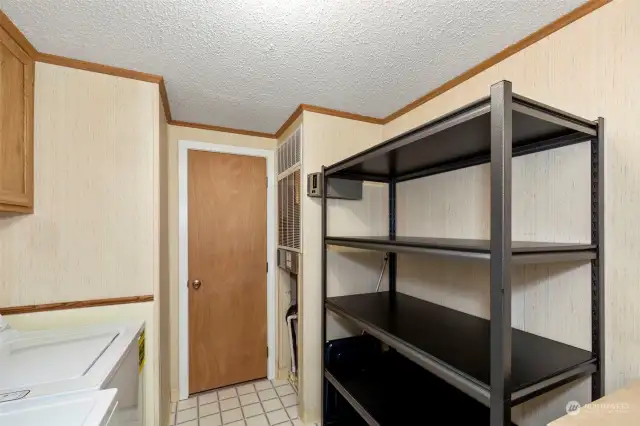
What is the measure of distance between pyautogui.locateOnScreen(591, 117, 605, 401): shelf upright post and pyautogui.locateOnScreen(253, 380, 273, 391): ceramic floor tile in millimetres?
2210

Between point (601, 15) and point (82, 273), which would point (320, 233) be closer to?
point (82, 273)

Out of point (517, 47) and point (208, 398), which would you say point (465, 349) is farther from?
point (208, 398)

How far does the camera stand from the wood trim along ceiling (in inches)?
53.4

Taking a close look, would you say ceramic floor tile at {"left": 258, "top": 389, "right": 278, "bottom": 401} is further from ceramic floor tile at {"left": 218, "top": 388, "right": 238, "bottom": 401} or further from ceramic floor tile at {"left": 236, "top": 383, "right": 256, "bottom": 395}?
ceramic floor tile at {"left": 218, "top": 388, "right": 238, "bottom": 401}

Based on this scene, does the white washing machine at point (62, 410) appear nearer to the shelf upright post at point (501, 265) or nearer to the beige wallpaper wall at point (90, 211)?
the beige wallpaper wall at point (90, 211)

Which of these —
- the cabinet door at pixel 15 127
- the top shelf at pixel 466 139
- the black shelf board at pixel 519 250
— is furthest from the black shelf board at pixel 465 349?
Answer: the cabinet door at pixel 15 127

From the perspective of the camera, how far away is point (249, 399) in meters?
2.30

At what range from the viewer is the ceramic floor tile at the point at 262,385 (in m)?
2.46

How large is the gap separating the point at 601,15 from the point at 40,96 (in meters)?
2.46

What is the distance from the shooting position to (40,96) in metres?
1.42

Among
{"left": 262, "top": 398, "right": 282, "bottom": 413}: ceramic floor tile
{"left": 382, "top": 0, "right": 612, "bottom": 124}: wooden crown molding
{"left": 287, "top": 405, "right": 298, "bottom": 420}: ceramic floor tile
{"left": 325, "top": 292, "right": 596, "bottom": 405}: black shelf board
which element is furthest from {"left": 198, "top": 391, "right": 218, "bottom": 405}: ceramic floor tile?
{"left": 382, "top": 0, "right": 612, "bottom": 124}: wooden crown molding

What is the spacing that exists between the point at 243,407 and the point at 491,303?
7.04 ft

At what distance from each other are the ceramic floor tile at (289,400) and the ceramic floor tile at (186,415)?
0.64m

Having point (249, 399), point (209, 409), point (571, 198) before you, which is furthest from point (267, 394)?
point (571, 198)
